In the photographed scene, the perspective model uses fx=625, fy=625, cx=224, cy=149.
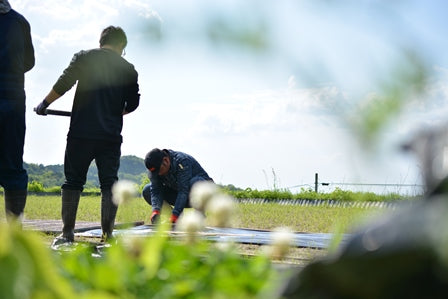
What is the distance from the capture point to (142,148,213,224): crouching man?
19.5ft

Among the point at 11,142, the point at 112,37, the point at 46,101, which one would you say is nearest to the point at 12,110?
the point at 11,142

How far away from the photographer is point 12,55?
4180 mm

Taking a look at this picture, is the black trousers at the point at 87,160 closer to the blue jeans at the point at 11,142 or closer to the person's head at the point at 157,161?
the blue jeans at the point at 11,142

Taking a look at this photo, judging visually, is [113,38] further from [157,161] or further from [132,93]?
[157,161]

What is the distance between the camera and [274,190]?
14641 mm

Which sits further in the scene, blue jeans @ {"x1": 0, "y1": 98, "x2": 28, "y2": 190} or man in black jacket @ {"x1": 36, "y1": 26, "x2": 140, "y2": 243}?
man in black jacket @ {"x1": 36, "y1": 26, "x2": 140, "y2": 243}

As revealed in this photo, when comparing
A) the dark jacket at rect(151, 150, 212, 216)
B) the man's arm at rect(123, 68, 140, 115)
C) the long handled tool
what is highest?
the man's arm at rect(123, 68, 140, 115)

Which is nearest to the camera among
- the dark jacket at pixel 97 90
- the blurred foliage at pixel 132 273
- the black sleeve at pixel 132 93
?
the blurred foliage at pixel 132 273

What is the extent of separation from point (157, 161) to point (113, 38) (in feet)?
5.33

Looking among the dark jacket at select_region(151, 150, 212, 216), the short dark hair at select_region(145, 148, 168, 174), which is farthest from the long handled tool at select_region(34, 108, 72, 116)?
the dark jacket at select_region(151, 150, 212, 216)

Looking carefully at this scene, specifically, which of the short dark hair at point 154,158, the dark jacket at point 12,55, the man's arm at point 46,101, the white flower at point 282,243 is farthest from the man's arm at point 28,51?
the white flower at point 282,243

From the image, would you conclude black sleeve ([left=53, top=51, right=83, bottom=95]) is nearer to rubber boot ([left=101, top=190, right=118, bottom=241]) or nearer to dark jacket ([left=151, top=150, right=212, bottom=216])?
rubber boot ([left=101, top=190, right=118, bottom=241])

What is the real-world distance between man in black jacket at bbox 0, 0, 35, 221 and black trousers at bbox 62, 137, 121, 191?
0.50 metres

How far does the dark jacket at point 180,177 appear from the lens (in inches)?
238
